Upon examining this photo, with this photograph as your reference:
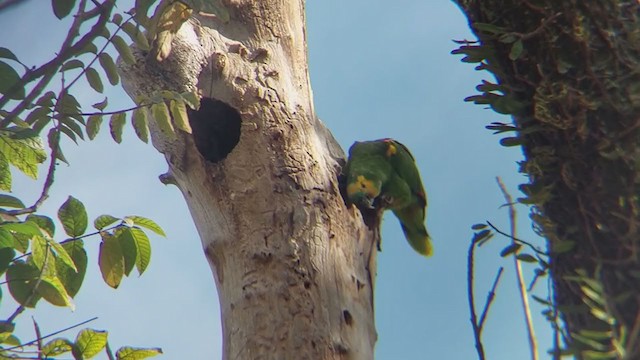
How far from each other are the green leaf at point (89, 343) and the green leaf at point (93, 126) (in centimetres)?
82

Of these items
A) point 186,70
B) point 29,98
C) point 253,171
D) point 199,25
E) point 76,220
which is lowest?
point 76,220

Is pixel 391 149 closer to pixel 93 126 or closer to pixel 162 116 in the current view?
pixel 162 116

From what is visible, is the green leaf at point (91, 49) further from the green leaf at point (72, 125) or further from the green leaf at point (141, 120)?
the green leaf at point (141, 120)

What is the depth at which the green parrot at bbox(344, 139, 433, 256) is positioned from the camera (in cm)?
311

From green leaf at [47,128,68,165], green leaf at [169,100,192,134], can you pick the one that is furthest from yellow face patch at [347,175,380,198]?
green leaf at [47,128,68,165]

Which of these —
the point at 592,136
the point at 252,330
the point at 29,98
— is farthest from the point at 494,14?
the point at 252,330

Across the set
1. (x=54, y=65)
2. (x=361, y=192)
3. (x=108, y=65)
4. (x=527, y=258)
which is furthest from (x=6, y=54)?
(x=361, y=192)

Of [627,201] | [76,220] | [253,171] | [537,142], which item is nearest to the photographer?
[627,201]

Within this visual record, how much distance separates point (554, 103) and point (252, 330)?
135cm

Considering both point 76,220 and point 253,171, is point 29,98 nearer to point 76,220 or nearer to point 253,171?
point 76,220

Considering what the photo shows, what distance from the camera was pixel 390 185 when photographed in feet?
11.9

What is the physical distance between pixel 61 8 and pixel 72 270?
28.2 inches

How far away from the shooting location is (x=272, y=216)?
2900 mm

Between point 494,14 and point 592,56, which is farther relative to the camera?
point 494,14
